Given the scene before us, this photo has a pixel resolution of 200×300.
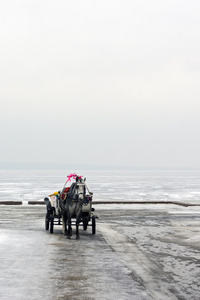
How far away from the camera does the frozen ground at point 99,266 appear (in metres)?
8.30

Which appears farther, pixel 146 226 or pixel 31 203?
pixel 31 203

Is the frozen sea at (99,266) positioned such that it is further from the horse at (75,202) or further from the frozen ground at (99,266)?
the horse at (75,202)

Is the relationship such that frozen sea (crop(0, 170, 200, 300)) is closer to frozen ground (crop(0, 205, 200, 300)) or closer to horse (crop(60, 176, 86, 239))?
frozen ground (crop(0, 205, 200, 300))

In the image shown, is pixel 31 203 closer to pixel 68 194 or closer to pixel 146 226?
pixel 146 226

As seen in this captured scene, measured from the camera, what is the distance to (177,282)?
9664 millimetres

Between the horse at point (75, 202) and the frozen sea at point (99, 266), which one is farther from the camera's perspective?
the horse at point (75, 202)

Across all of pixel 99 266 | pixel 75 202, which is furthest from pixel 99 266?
pixel 75 202

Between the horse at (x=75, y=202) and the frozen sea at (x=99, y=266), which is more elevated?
the horse at (x=75, y=202)

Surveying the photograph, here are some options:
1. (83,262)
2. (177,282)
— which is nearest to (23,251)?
(83,262)

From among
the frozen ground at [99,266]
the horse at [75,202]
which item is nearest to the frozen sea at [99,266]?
the frozen ground at [99,266]

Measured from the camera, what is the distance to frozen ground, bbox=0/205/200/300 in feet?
27.2

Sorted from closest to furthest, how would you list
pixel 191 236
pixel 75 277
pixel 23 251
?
pixel 75 277, pixel 23 251, pixel 191 236

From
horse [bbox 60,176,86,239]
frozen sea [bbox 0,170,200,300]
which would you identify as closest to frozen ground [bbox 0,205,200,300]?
frozen sea [bbox 0,170,200,300]

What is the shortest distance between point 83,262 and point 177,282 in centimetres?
257
